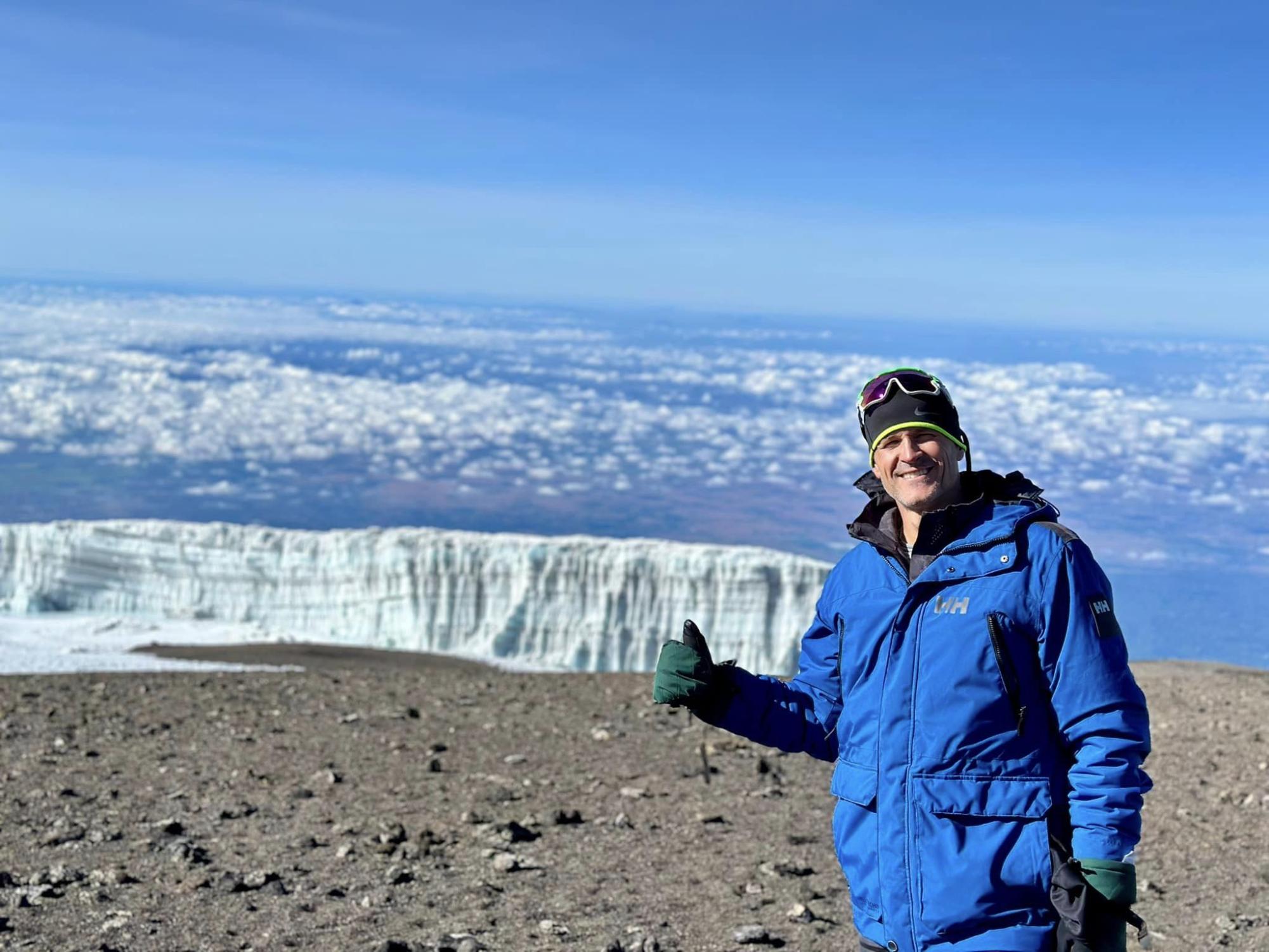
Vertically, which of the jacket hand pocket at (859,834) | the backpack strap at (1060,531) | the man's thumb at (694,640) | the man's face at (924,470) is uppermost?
the man's face at (924,470)

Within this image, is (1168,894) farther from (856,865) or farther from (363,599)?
(363,599)

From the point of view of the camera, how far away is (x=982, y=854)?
115 inches

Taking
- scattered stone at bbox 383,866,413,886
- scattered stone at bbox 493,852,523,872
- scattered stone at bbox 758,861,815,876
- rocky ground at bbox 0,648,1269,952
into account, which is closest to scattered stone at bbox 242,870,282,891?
rocky ground at bbox 0,648,1269,952

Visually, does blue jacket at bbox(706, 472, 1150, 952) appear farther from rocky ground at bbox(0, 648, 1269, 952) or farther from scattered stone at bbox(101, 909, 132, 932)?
scattered stone at bbox(101, 909, 132, 932)

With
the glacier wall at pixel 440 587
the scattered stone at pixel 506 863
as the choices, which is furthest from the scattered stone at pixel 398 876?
the glacier wall at pixel 440 587

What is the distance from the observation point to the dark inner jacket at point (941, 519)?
319 centimetres

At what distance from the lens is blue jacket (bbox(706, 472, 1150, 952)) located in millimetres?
2910

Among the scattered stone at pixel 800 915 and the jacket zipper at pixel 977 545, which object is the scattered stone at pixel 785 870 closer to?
the scattered stone at pixel 800 915

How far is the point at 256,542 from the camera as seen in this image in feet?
89.4

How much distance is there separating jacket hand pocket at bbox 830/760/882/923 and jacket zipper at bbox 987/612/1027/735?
0.40 metres

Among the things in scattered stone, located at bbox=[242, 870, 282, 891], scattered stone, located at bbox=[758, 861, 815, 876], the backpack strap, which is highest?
the backpack strap

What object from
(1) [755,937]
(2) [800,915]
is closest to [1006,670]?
(1) [755,937]

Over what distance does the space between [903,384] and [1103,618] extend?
2.66 ft

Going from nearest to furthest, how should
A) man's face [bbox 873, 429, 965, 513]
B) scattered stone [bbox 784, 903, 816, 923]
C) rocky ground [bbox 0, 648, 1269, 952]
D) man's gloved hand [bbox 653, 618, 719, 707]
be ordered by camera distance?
man's face [bbox 873, 429, 965, 513], man's gloved hand [bbox 653, 618, 719, 707], rocky ground [bbox 0, 648, 1269, 952], scattered stone [bbox 784, 903, 816, 923]
